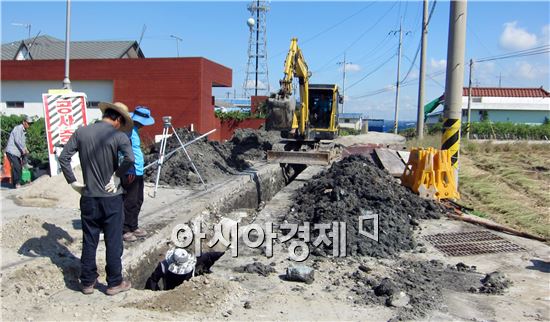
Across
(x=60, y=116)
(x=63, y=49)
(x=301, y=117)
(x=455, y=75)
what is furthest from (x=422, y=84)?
(x=63, y=49)

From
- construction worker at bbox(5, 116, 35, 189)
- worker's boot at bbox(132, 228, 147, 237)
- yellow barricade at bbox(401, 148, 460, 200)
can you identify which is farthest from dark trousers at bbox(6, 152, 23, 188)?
yellow barricade at bbox(401, 148, 460, 200)

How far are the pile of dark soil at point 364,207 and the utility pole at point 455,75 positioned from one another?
5.12ft

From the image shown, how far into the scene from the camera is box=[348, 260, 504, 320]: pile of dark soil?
4836mm

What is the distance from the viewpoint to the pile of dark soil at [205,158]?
1146 cm

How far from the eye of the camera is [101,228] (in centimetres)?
486

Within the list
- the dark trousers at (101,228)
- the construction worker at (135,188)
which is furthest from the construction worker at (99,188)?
the construction worker at (135,188)

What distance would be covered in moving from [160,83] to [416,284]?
1745cm

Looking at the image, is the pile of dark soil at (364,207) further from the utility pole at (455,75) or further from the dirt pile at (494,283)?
the utility pole at (455,75)

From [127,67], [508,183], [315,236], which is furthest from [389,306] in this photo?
[127,67]

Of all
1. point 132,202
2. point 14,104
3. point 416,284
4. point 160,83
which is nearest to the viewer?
point 416,284

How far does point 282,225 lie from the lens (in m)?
7.71

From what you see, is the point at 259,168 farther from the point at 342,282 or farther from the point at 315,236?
the point at 342,282

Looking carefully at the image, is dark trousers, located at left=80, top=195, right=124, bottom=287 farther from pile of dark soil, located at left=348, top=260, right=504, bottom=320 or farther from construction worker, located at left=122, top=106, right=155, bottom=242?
pile of dark soil, located at left=348, top=260, right=504, bottom=320

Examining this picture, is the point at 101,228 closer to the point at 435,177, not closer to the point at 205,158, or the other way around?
the point at 435,177
